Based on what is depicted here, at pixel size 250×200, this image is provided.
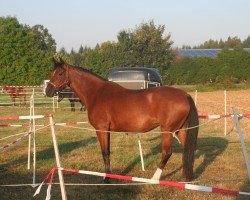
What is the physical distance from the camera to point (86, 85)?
7.43m

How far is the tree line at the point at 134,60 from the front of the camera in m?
44.0

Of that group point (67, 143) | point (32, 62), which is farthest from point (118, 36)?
point (67, 143)

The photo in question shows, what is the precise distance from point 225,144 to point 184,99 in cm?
433

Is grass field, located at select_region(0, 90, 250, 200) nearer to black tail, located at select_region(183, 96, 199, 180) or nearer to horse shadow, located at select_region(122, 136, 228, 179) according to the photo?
horse shadow, located at select_region(122, 136, 228, 179)

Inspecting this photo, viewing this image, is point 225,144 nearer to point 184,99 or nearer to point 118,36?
point 184,99

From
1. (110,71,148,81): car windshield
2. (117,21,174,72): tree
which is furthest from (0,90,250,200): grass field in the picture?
(117,21,174,72): tree

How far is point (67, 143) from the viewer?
1113 cm

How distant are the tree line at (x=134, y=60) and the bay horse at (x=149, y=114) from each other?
3665 centimetres

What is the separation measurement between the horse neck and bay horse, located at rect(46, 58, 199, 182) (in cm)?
2

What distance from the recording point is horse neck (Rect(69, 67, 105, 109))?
7.30 metres

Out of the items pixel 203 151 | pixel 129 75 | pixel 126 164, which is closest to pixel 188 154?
pixel 126 164

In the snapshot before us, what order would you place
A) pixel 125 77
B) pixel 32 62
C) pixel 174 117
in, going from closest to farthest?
pixel 174 117 < pixel 125 77 < pixel 32 62

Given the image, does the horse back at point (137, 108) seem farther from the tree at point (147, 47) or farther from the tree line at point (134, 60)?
the tree at point (147, 47)

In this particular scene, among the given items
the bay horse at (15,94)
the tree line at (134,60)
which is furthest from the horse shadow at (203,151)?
the tree line at (134,60)
